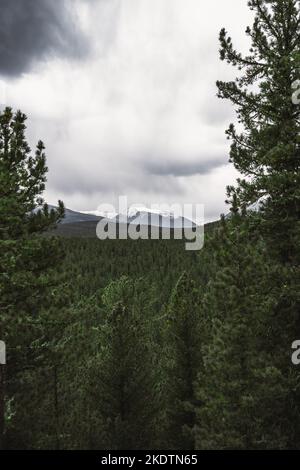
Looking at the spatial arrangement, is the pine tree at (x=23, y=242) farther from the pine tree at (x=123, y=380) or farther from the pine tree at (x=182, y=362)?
the pine tree at (x=182, y=362)

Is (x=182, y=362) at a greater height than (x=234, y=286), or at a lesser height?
lesser

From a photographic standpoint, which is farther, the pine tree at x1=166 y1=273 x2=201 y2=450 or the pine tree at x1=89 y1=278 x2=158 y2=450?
the pine tree at x1=166 y1=273 x2=201 y2=450

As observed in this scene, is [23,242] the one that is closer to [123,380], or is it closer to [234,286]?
[234,286]

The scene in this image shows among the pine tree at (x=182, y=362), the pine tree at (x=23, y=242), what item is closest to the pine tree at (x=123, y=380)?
the pine tree at (x=182, y=362)

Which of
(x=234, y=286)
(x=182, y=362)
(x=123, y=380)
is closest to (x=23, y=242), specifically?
(x=234, y=286)

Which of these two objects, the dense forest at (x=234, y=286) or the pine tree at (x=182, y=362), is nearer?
the dense forest at (x=234, y=286)

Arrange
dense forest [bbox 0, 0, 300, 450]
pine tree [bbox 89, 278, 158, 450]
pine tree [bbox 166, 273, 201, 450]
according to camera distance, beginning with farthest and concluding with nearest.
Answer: pine tree [bbox 166, 273, 201, 450] < pine tree [bbox 89, 278, 158, 450] < dense forest [bbox 0, 0, 300, 450]

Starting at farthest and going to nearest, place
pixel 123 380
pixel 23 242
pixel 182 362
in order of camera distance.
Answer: pixel 182 362
pixel 123 380
pixel 23 242

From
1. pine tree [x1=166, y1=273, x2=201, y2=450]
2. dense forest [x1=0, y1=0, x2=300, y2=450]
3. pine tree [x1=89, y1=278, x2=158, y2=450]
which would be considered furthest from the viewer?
pine tree [x1=166, y1=273, x2=201, y2=450]

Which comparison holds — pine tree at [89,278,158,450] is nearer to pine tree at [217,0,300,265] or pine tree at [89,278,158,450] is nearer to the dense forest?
the dense forest

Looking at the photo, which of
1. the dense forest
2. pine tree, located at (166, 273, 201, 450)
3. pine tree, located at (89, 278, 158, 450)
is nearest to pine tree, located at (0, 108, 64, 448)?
the dense forest

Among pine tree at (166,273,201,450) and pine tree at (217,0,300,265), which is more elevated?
pine tree at (217,0,300,265)

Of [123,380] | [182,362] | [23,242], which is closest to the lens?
[23,242]

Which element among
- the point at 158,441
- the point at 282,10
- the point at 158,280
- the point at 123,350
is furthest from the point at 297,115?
the point at 158,280
